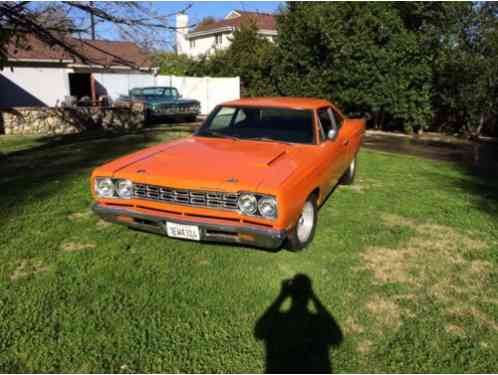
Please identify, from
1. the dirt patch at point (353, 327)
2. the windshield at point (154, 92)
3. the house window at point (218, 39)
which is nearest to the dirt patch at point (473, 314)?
the dirt patch at point (353, 327)

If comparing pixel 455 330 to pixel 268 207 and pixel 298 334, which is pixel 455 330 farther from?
pixel 268 207

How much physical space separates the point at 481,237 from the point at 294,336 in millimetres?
2911

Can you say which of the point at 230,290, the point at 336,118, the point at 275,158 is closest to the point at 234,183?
the point at 275,158

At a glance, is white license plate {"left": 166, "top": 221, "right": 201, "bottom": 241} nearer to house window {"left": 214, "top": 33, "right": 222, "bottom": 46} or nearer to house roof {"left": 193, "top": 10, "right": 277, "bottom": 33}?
house roof {"left": 193, "top": 10, "right": 277, "bottom": 33}

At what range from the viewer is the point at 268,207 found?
335 centimetres

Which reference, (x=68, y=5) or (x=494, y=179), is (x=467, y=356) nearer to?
(x=494, y=179)

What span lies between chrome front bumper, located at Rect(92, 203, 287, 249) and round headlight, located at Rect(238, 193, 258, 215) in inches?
4.8

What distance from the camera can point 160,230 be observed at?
373cm

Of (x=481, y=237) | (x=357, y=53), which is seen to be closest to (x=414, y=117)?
(x=357, y=53)

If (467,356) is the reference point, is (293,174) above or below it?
above

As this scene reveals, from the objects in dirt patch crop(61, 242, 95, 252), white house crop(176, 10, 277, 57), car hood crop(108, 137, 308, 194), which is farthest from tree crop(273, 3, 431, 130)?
white house crop(176, 10, 277, 57)

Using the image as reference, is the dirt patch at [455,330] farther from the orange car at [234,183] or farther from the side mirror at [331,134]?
the side mirror at [331,134]

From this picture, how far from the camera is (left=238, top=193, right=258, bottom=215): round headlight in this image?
339cm

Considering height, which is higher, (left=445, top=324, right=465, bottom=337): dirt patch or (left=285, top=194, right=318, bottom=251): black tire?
(left=285, top=194, right=318, bottom=251): black tire
